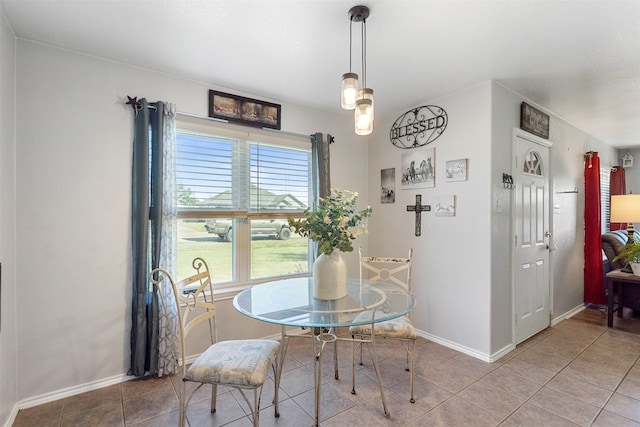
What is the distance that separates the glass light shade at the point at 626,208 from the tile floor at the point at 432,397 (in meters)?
1.83

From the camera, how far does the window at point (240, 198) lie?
2.64 metres

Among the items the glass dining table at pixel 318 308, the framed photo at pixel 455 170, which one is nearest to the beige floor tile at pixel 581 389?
the glass dining table at pixel 318 308

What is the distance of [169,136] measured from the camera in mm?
2424

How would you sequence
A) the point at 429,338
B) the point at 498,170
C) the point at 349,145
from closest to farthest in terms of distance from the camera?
1. the point at 498,170
2. the point at 429,338
3. the point at 349,145

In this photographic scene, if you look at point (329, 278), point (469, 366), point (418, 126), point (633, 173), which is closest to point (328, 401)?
point (329, 278)

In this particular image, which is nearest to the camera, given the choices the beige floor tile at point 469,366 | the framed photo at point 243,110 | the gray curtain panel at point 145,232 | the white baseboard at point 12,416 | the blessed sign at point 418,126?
the white baseboard at point 12,416

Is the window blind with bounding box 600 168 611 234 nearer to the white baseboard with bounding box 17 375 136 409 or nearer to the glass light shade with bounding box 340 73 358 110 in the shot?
the glass light shade with bounding box 340 73 358 110

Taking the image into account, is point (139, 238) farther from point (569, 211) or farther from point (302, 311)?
point (569, 211)

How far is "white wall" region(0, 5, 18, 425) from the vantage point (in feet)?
5.63

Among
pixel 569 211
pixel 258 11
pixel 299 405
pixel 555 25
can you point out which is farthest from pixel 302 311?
pixel 569 211

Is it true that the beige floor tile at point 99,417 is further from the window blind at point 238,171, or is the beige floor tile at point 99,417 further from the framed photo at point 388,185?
the framed photo at point 388,185

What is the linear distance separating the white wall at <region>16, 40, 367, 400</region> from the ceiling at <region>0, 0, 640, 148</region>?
232mm

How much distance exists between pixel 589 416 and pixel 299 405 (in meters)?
1.83

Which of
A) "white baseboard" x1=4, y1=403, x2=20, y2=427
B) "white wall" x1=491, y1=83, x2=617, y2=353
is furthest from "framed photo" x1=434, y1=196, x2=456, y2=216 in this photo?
"white baseboard" x1=4, y1=403, x2=20, y2=427
